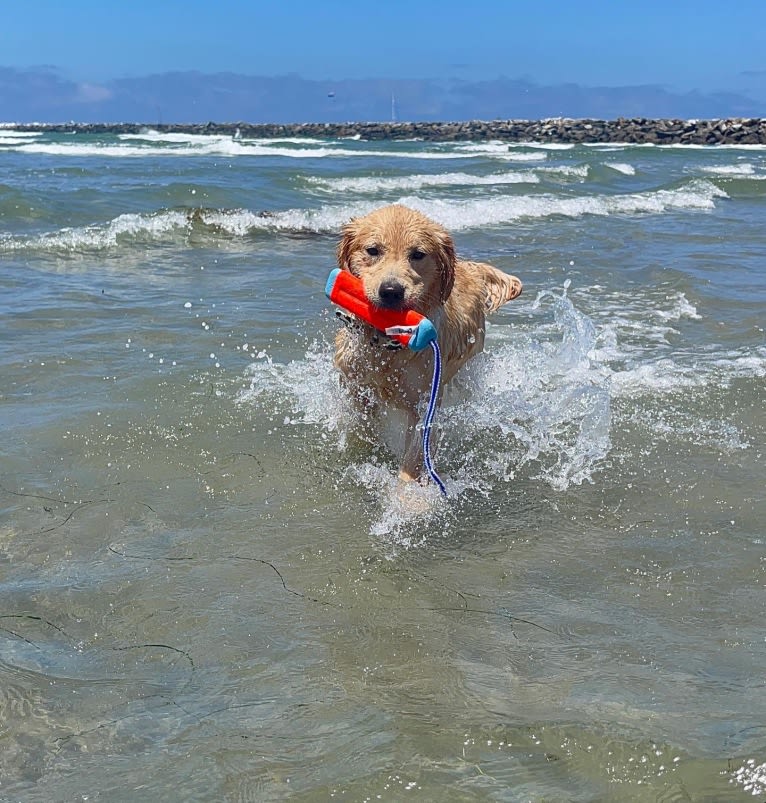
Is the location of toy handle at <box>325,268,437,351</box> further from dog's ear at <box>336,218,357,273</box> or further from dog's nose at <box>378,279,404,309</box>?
dog's ear at <box>336,218,357,273</box>

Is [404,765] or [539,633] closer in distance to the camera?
[404,765]

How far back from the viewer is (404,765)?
2455 mm

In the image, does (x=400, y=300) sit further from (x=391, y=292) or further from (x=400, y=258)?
(x=400, y=258)

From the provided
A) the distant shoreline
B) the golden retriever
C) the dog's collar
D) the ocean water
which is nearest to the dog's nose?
the golden retriever

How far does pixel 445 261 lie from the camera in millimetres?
4770

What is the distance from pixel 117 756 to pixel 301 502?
76.3 inches

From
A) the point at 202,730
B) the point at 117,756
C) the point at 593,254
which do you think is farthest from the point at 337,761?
the point at 593,254

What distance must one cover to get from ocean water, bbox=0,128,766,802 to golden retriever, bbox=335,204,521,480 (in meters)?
0.26

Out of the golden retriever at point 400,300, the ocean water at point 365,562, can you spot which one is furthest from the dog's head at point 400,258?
the ocean water at point 365,562

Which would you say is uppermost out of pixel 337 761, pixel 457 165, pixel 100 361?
pixel 457 165

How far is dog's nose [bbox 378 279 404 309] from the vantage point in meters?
4.30

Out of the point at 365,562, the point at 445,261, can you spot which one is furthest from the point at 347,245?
the point at 365,562

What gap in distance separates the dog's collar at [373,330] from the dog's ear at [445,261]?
0.48 meters

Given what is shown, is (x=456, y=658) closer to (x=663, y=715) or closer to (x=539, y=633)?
(x=539, y=633)
